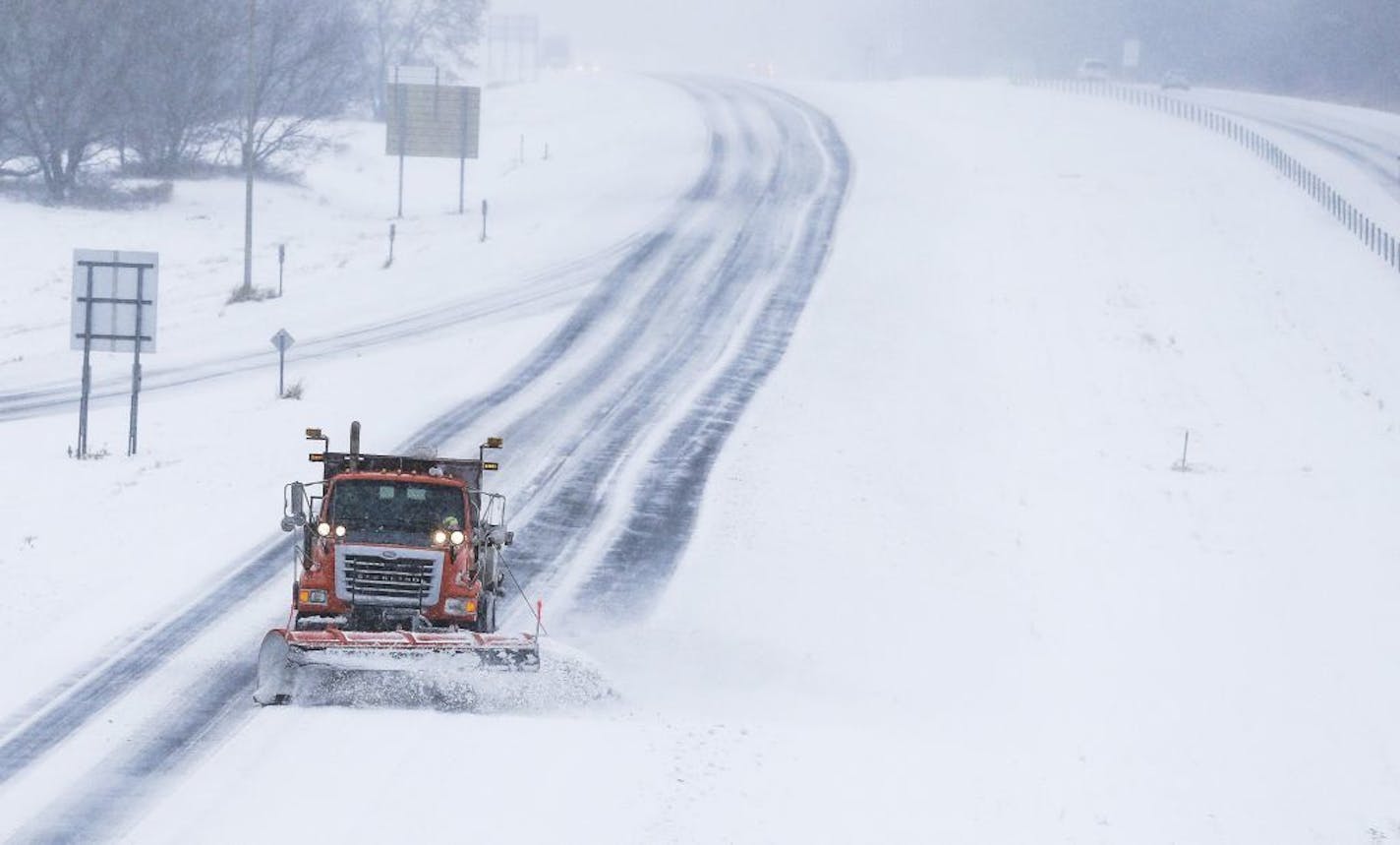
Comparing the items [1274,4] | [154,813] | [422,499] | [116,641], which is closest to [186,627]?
[116,641]

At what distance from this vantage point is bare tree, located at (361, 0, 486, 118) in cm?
10169

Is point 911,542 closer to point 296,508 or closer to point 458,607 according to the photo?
point 458,607

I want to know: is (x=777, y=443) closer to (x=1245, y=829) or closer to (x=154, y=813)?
(x=1245, y=829)

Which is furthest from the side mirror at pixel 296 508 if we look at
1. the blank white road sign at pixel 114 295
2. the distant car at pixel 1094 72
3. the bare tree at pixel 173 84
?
the distant car at pixel 1094 72

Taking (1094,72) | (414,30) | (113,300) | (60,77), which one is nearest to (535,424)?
(113,300)

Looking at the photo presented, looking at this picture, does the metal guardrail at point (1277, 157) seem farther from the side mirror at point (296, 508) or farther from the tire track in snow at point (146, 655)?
the side mirror at point (296, 508)

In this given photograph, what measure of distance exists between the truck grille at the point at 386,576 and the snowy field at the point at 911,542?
1.40 metres

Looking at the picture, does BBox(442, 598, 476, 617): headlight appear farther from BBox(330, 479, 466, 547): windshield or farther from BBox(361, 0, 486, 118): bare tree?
BBox(361, 0, 486, 118): bare tree

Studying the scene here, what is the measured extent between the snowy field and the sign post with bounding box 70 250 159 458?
6.35 ft

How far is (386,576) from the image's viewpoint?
691 inches

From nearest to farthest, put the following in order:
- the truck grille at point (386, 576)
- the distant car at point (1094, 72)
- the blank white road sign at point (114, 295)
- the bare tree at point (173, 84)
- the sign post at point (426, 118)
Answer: the truck grille at point (386, 576), the blank white road sign at point (114, 295), the bare tree at point (173, 84), the sign post at point (426, 118), the distant car at point (1094, 72)

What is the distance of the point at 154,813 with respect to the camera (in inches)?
556

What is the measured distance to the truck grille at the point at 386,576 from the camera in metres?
17.5

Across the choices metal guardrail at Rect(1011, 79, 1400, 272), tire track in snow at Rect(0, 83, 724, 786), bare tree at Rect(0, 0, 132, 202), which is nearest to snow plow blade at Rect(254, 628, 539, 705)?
tire track in snow at Rect(0, 83, 724, 786)
